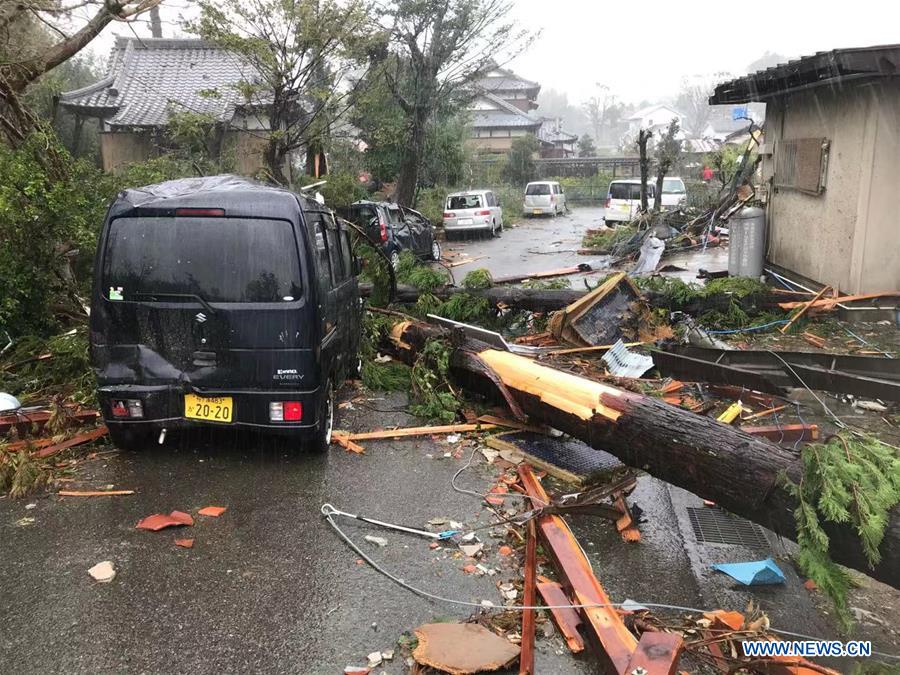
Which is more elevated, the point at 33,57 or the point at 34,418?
the point at 33,57

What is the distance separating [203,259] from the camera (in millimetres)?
4945

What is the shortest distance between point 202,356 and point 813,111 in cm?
1047

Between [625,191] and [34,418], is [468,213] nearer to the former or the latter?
[625,191]

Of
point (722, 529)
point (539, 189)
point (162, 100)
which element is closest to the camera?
point (722, 529)

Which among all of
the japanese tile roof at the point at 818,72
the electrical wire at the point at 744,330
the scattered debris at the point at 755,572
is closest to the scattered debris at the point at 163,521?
the scattered debris at the point at 755,572

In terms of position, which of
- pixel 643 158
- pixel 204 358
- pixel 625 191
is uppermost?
pixel 643 158

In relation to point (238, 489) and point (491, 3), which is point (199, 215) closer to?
point (238, 489)

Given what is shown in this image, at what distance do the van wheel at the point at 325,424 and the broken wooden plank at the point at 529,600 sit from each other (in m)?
1.91

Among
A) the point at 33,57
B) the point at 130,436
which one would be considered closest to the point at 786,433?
the point at 130,436

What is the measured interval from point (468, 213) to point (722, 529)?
71.0ft

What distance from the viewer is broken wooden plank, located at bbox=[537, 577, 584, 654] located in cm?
326

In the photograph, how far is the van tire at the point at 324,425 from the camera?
17.6 feet

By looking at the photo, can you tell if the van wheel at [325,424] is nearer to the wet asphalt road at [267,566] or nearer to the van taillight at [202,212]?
the wet asphalt road at [267,566]

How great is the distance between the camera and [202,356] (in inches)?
195
